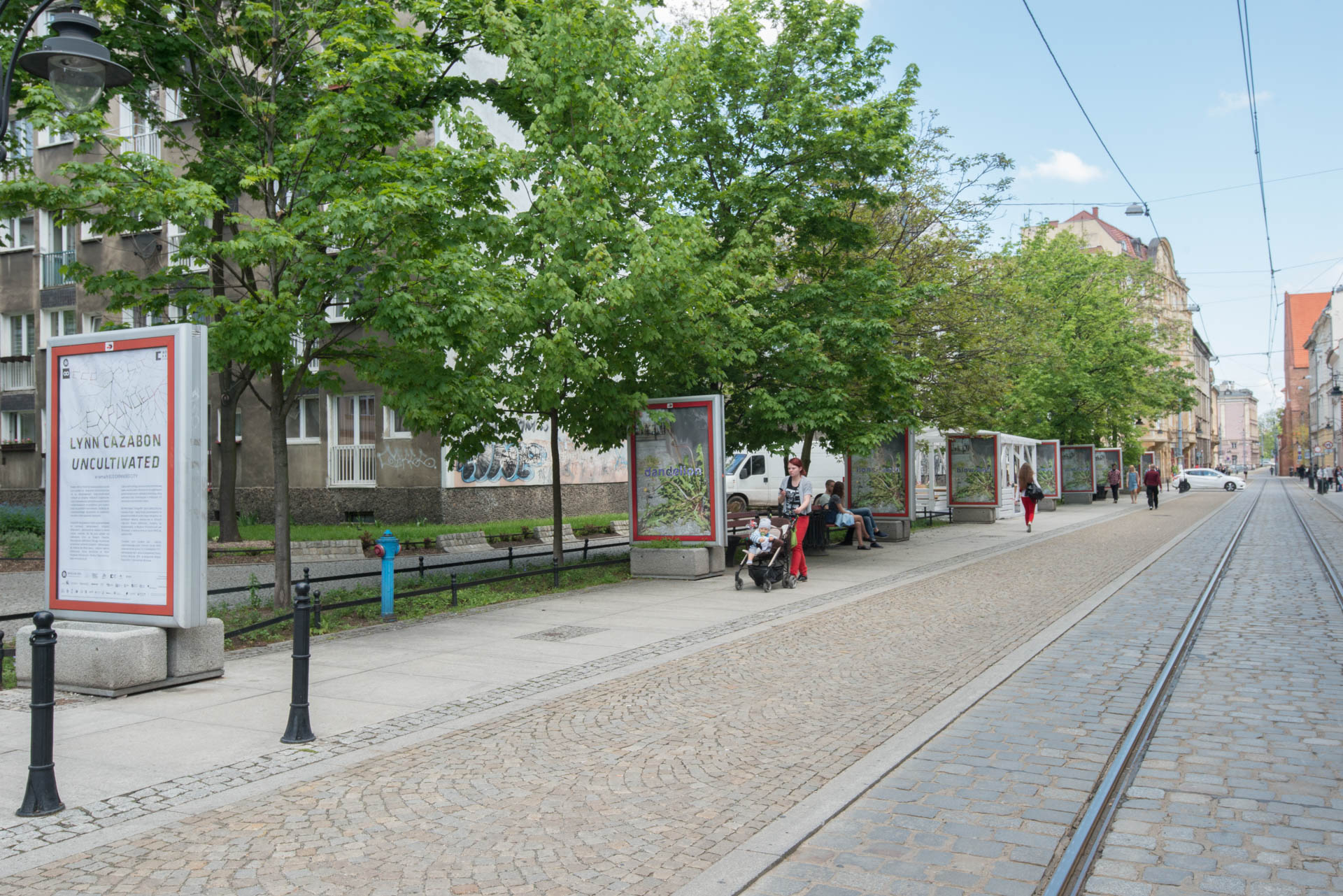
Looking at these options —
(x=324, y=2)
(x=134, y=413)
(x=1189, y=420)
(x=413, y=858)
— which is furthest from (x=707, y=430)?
(x=1189, y=420)

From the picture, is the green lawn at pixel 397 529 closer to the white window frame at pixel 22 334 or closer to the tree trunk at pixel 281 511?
the tree trunk at pixel 281 511

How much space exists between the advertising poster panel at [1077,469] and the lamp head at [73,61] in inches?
1730

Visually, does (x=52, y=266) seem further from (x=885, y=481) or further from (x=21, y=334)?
(x=885, y=481)

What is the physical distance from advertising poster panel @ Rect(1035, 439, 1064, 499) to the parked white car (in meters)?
28.9

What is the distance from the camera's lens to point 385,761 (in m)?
6.03

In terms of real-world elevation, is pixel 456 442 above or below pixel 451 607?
above

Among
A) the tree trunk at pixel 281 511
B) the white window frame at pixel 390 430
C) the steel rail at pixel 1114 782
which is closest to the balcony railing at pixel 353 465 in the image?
the white window frame at pixel 390 430

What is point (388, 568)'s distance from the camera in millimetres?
11555

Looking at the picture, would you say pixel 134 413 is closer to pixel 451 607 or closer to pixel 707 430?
pixel 451 607

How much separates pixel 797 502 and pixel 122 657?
9.63 m

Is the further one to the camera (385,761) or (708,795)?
(385,761)

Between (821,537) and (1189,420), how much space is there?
364 ft

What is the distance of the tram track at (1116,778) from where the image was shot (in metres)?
4.25

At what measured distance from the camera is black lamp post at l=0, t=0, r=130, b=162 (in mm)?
6973
